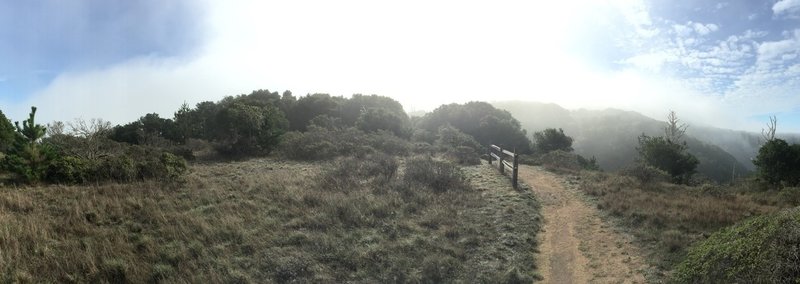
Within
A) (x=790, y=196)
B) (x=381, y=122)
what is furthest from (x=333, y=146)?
(x=790, y=196)

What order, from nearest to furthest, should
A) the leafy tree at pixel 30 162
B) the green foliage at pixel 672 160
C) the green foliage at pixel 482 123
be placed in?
the leafy tree at pixel 30 162
the green foliage at pixel 672 160
the green foliage at pixel 482 123

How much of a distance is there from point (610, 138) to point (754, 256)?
440 feet

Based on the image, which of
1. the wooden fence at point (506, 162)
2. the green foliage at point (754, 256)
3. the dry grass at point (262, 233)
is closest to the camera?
the green foliage at point (754, 256)

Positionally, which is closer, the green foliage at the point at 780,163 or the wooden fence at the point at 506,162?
the wooden fence at the point at 506,162

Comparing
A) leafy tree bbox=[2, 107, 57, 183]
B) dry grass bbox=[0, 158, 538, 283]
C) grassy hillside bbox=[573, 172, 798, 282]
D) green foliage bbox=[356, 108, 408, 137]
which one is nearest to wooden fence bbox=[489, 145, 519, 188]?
dry grass bbox=[0, 158, 538, 283]

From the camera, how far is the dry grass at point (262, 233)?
7695 millimetres

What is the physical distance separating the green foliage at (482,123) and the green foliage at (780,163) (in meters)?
21.8

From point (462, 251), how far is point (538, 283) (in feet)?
5.67

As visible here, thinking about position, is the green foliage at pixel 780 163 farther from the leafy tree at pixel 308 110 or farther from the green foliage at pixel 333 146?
the leafy tree at pixel 308 110

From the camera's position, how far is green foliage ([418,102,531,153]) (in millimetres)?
45969

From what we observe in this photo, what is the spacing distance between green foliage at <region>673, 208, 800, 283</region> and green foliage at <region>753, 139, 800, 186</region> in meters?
19.0

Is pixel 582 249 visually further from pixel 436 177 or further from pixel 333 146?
pixel 333 146

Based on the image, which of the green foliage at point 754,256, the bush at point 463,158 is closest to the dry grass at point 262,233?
the green foliage at point 754,256

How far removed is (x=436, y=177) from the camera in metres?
15.9
